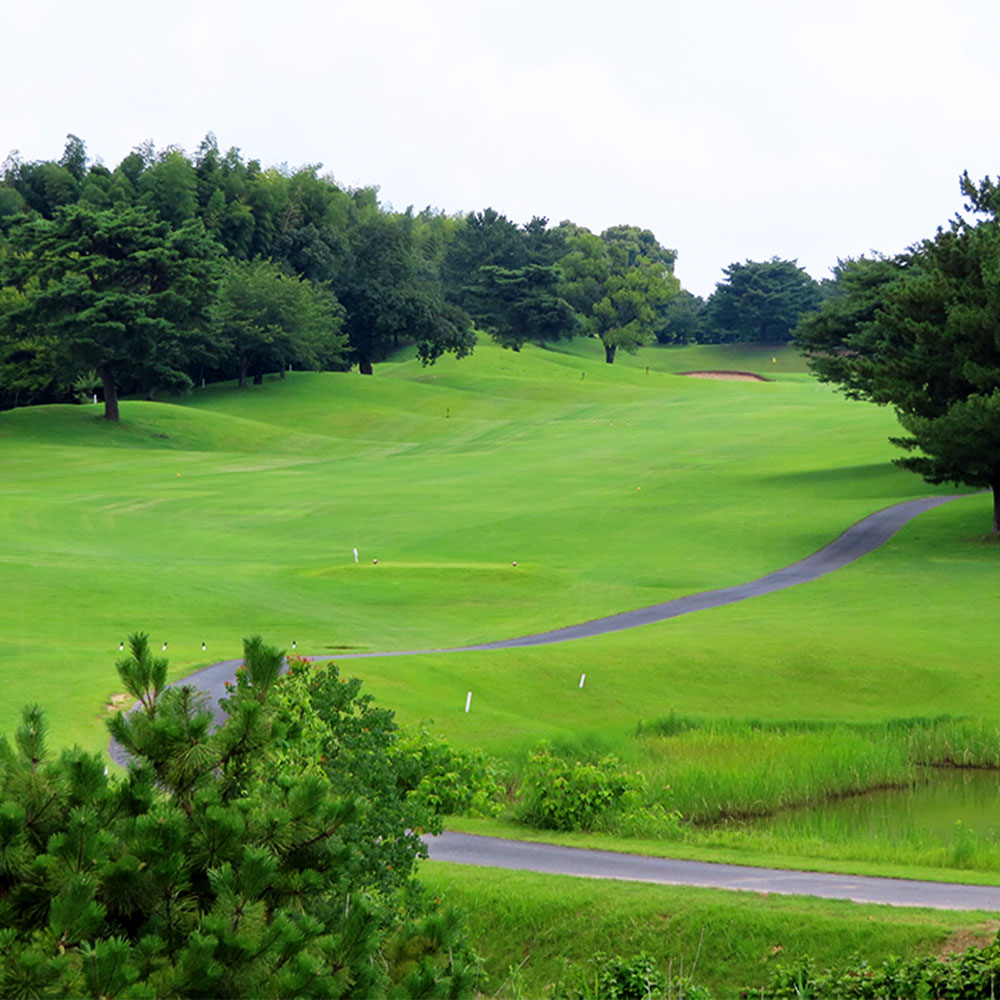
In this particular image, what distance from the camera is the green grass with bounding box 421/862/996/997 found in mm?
11305

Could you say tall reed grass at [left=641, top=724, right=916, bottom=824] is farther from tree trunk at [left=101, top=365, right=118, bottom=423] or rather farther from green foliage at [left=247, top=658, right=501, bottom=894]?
tree trunk at [left=101, top=365, right=118, bottom=423]

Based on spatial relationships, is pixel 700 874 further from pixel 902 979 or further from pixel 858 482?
pixel 858 482

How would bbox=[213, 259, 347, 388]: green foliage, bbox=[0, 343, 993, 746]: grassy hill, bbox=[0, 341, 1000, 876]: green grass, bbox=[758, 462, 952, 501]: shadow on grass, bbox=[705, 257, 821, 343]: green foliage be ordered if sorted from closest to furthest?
bbox=[0, 341, 1000, 876]: green grass < bbox=[0, 343, 993, 746]: grassy hill < bbox=[758, 462, 952, 501]: shadow on grass < bbox=[213, 259, 347, 388]: green foliage < bbox=[705, 257, 821, 343]: green foliage

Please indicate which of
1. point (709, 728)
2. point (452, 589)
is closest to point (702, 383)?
point (452, 589)

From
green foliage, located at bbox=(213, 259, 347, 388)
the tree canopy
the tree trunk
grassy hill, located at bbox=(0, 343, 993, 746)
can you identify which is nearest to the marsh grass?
grassy hill, located at bbox=(0, 343, 993, 746)

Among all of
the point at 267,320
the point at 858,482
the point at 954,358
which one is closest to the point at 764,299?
the point at 267,320

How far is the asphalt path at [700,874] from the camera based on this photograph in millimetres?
12984

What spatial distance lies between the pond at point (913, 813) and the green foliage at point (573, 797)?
235 centimetres

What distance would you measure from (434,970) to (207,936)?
4.18ft

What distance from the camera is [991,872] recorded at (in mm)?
14859

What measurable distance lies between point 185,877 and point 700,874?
8.42 metres

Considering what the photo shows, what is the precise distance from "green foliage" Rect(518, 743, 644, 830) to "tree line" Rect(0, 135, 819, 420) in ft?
Result: 207

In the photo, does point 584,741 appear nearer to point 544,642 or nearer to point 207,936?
point 544,642

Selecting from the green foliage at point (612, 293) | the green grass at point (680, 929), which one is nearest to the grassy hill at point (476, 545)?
the green grass at point (680, 929)
